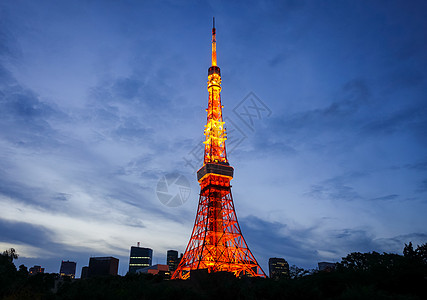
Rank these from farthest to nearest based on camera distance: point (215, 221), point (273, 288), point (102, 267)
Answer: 1. point (102, 267)
2. point (215, 221)
3. point (273, 288)

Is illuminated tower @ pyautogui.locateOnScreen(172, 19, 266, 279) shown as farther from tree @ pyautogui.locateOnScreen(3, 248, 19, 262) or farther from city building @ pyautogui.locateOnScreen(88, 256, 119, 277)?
city building @ pyautogui.locateOnScreen(88, 256, 119, 277)

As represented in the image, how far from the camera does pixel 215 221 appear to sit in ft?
196

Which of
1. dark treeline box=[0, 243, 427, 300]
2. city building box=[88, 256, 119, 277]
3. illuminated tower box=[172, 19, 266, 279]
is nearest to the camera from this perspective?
dark treeline box=[0, 243, 427, 300]

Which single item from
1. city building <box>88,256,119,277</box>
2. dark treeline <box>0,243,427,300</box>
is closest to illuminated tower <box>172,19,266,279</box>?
dark treeline <box>0,243,427,300</box>

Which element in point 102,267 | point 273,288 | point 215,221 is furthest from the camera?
point 102,267

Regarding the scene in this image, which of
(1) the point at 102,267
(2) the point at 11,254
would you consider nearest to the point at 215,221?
(2) the point at 11,254

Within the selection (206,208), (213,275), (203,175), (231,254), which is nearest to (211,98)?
(203,175)

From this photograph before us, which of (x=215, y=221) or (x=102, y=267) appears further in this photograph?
(x=102, y=267)

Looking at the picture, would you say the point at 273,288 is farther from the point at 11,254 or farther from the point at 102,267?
the point at 102,267

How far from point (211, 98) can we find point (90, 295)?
5114 cm

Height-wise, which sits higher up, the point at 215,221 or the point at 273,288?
the point at 215,221

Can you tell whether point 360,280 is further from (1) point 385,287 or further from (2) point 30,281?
(2) point 30,281

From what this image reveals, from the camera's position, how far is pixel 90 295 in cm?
2223

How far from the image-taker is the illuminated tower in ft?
180
